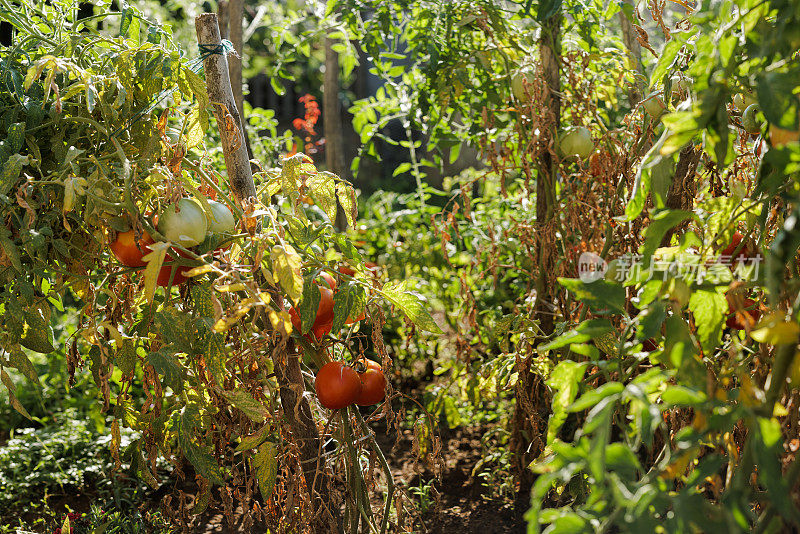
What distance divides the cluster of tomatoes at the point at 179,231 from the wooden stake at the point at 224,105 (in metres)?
0.09

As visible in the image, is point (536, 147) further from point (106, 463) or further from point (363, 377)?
point (106, 463)

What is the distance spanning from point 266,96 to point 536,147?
735 centimetres

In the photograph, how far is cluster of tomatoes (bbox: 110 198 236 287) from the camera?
962 millimetres

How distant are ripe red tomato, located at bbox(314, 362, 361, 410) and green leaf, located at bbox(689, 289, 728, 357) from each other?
580 mm

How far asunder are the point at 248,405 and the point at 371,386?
0.79 ft

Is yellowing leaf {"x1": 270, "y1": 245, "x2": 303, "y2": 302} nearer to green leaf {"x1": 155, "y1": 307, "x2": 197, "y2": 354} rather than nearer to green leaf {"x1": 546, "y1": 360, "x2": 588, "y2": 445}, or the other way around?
green leaf {"x1": 155, "y1": 307, "x2": 197, "y2": 354}

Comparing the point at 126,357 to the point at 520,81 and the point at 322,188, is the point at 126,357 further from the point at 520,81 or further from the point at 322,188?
the point at 520,81

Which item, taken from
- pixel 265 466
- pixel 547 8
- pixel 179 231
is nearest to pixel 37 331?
pixel 179 231

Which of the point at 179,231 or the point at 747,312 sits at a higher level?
the point at 179,231

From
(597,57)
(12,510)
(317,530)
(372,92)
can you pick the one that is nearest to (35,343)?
(317,530)

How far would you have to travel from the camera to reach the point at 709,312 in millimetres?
716

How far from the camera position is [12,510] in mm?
1822

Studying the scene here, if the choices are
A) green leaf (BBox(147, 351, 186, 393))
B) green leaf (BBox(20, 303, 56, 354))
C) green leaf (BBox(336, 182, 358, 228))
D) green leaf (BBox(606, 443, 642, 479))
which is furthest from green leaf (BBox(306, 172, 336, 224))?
green leaf (BBox(606, 443, 642, 479))

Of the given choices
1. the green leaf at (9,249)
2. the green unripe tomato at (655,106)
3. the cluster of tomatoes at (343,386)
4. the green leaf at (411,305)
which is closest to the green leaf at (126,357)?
the green leaf at (9,249)
